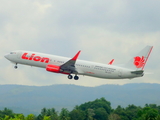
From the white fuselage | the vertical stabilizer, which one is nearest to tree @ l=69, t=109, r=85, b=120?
the white fuselage

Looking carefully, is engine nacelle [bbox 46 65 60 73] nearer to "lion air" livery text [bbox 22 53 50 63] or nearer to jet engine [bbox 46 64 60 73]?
jet engine [bbox 46 64 60 73]

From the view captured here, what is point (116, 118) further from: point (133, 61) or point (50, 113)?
point (133, 61)

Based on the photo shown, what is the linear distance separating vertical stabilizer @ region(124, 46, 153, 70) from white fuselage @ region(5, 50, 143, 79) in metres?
2.36

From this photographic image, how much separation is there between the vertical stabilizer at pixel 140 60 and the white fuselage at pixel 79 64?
2.36 meters

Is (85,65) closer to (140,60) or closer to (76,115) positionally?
(140,60)

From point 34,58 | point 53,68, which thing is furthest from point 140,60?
point 34,58

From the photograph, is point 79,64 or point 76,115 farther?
point 76,115

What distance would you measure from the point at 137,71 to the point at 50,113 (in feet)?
340

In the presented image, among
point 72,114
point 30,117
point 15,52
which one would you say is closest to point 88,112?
point 72,114

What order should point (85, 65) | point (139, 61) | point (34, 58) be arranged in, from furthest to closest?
1. point (34, 58)
2. point (85, 65)
3. point (139, 61)

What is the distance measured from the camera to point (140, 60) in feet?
288

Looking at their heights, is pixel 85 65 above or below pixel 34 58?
below

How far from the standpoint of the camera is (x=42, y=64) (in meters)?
93.1

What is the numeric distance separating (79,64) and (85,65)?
168cm
